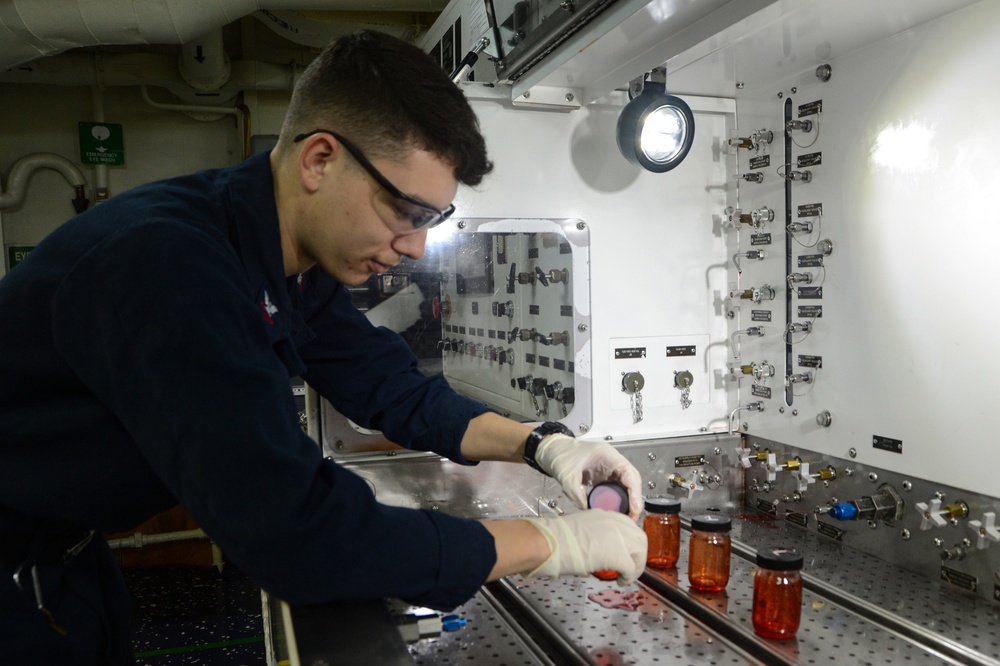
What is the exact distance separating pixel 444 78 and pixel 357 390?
0.89 m

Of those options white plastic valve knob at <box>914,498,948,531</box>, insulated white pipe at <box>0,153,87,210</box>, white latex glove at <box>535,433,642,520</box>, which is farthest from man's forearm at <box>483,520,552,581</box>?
insulated white pipe at <box>0,153,87,210</box>

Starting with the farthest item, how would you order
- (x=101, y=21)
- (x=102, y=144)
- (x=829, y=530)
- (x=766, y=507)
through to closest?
(x=102, y=144)
(x=101, y=21)
(x=766, y=507)
(x=829, y=530)

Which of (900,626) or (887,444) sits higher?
(887,444)

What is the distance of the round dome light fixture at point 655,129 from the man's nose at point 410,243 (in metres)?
1.09

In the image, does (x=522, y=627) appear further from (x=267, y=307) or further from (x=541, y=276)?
(x=541, y=276)

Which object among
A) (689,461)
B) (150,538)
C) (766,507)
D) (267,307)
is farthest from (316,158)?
(150,538)

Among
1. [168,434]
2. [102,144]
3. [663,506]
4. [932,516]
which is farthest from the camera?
[102,144]

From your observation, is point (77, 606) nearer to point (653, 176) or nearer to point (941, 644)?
point (941, 644)

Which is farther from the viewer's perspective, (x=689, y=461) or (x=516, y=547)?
(x=689, y=461)

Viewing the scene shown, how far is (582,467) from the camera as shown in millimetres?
1772

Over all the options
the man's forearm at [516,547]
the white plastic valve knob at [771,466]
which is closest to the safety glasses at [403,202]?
the man's forearm at [516,547]

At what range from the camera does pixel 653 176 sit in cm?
260

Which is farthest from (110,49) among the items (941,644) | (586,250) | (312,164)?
(941,644)

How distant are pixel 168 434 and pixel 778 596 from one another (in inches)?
51.8
